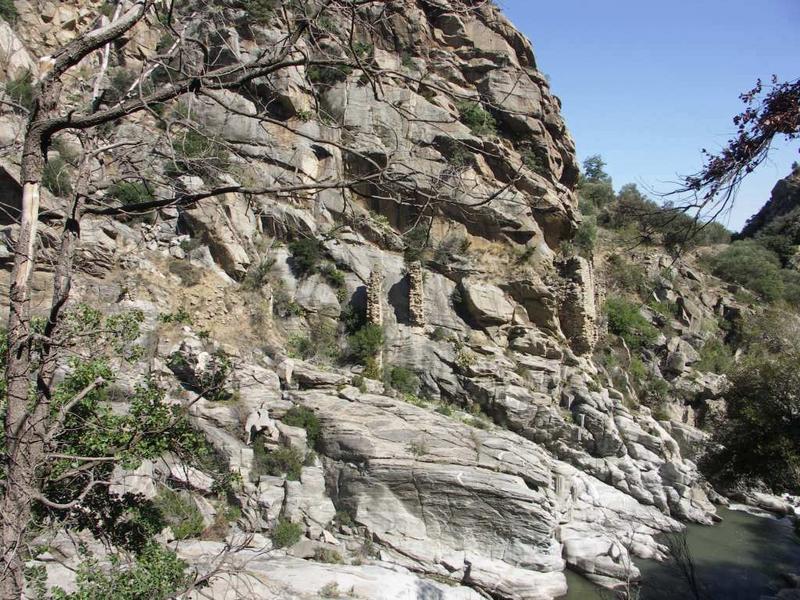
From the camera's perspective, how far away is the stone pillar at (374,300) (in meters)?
20.5

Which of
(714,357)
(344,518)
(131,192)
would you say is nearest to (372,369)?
(344,518)

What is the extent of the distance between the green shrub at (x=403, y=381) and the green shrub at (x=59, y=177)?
10963mm

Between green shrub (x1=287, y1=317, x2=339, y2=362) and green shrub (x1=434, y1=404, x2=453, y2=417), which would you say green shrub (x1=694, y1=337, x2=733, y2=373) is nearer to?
green shrub (x1=434, y1=404, x2=453, y2=417)

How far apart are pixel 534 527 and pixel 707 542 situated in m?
7.13

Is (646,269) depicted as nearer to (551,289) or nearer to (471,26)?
(551,289)

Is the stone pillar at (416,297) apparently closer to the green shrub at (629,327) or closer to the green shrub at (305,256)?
the green shrub at (305,256)

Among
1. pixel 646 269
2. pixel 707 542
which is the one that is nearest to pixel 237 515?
pixel 707 542

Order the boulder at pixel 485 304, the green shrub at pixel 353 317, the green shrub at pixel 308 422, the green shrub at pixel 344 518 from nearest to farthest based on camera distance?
the green shrub at pixel 344 518 → the green shrub at pixel 308 422 → the green shrub at pixel 353 317 → the boulder at pixel 485 304

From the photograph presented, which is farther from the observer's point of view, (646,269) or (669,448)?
(646,269)

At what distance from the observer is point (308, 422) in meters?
14.8

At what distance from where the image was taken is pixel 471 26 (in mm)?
29500

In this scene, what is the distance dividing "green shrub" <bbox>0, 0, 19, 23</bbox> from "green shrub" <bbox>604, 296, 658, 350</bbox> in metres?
27.5

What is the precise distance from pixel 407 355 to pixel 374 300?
7.43ft

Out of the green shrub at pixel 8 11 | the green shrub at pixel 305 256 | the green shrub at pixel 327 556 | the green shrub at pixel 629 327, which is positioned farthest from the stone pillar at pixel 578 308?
the green shrub at pixel 8 11
